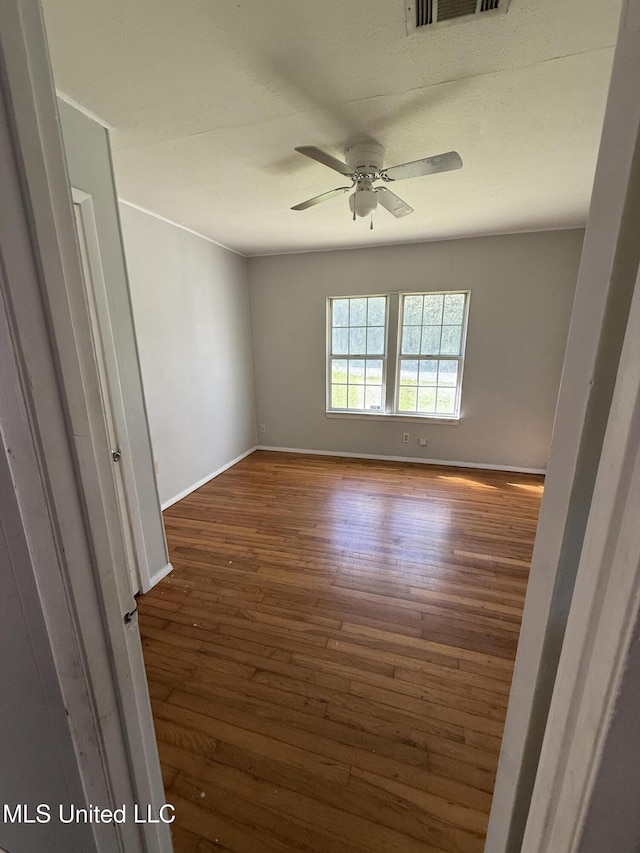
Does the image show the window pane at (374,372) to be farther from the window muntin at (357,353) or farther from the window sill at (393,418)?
the window sill at (393,418)

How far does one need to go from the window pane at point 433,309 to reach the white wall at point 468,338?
129mm

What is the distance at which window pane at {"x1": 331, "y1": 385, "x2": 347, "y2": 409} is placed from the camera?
4328 millimetres

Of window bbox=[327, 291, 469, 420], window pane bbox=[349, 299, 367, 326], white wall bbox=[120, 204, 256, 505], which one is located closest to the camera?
white wall bbox=[120, 204, 256, 505]

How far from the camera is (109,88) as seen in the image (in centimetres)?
136

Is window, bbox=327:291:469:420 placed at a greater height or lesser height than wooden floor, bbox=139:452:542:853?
greater

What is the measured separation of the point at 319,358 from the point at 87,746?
3.91 m

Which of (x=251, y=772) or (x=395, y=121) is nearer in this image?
(x=251, y=772)

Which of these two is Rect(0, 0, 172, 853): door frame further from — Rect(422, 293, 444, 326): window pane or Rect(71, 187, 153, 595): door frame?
Rect(422, 293, 444, 326): window pane

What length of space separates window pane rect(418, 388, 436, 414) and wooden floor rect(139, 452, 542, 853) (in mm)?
1444

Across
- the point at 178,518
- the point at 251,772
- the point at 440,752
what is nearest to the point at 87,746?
the point at 251,772

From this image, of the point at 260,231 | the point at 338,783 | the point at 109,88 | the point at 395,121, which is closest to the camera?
the point at 338,783

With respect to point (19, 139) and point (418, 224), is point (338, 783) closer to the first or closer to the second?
point (19, 139)

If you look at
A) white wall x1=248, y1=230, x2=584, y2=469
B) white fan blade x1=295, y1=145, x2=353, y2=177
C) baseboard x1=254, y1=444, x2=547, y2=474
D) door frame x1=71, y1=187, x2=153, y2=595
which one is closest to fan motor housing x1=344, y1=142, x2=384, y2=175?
white fan blade x1=295, y1=145, x2=353, y2=177

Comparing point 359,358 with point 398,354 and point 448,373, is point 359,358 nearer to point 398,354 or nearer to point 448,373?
point 398,354
